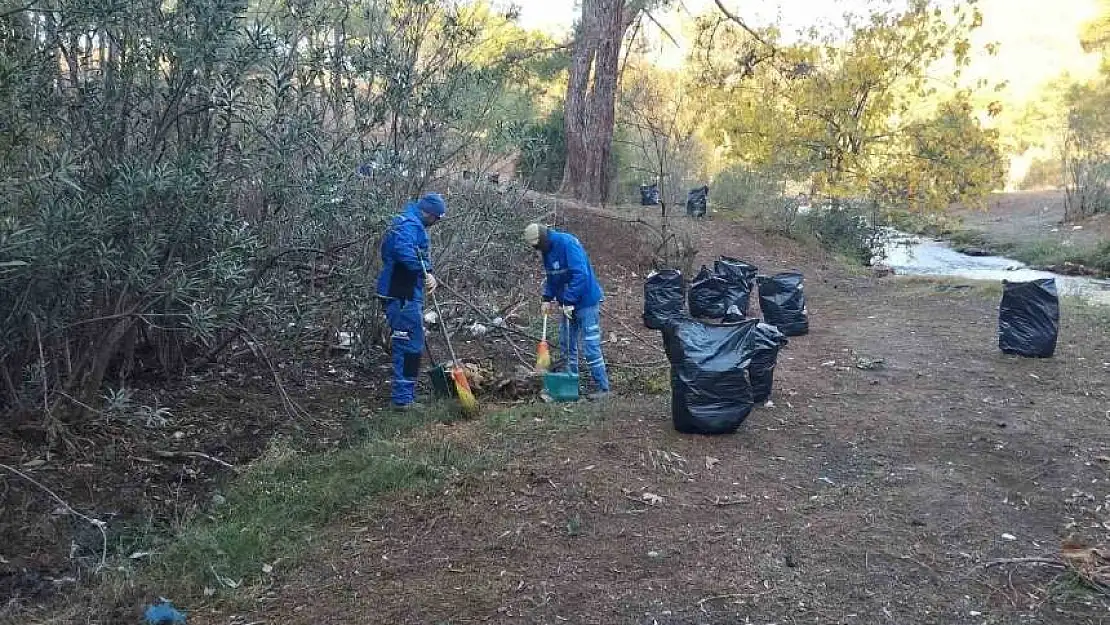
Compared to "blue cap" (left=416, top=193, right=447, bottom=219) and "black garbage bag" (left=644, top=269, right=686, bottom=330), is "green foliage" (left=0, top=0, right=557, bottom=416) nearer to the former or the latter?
"blue cap" (left=416, top=193, right=447, bottom=219)

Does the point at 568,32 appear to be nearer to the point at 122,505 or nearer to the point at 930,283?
the point at 930,283

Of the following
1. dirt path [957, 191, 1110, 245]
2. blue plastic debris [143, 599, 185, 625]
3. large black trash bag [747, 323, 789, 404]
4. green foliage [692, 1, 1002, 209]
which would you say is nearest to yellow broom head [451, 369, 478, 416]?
large black trash bag [747, 323, 789, 404]

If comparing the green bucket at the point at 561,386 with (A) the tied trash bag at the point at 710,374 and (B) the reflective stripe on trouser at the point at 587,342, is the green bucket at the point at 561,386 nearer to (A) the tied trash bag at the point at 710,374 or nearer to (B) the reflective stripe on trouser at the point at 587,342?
(B) the reflective stripe on trouser at the point at 587,342

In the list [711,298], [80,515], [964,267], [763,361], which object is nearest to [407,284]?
[763,361]

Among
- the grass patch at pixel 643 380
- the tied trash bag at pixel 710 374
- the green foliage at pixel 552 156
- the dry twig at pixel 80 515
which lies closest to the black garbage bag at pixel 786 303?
the grass patch at pixel 643 380

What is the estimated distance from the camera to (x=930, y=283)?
38.1 feet

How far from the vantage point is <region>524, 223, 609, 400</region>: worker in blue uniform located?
5.89 meters

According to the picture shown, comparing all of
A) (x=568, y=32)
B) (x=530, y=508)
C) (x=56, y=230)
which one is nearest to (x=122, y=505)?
(x=56, y=230)

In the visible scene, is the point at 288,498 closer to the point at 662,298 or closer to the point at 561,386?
the point at 561,386

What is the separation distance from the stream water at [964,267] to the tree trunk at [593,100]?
5.64m

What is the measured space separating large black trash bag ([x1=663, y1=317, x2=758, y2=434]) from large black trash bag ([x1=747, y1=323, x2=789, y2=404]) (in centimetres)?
48

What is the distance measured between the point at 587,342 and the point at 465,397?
1.03 m

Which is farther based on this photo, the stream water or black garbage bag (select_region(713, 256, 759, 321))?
the stream water

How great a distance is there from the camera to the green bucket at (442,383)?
5688 millimetres
